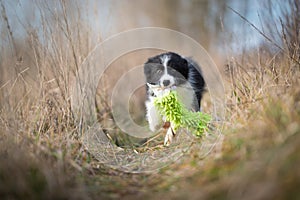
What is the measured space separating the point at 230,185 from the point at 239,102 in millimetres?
1480

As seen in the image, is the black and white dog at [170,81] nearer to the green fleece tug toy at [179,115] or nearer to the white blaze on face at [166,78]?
the white blaze on face at [166,78]

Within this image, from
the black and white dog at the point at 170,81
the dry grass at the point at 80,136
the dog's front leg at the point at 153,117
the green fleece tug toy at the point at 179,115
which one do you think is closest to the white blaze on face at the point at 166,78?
the black and white dog at the point at 170,81

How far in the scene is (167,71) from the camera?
356 cm

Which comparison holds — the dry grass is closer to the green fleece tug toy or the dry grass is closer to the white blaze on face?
the green fleece tug toy

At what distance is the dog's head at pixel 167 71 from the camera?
11.5 ft

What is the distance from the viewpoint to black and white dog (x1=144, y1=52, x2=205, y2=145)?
3.49 m

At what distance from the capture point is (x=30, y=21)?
3246 millimetres

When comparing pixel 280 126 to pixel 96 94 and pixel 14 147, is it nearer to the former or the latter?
pixel 14 147

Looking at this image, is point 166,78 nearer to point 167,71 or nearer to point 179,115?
point 167,71

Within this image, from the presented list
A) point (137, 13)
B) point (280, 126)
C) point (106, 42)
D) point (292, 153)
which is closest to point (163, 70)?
point (106, 42)

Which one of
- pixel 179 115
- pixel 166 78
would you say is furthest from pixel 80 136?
pixel 166 78

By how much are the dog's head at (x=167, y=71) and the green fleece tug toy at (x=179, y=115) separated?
215 mm

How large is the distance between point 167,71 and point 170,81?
5.2 inches

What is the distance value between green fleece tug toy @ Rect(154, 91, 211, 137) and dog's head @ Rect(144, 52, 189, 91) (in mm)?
215
